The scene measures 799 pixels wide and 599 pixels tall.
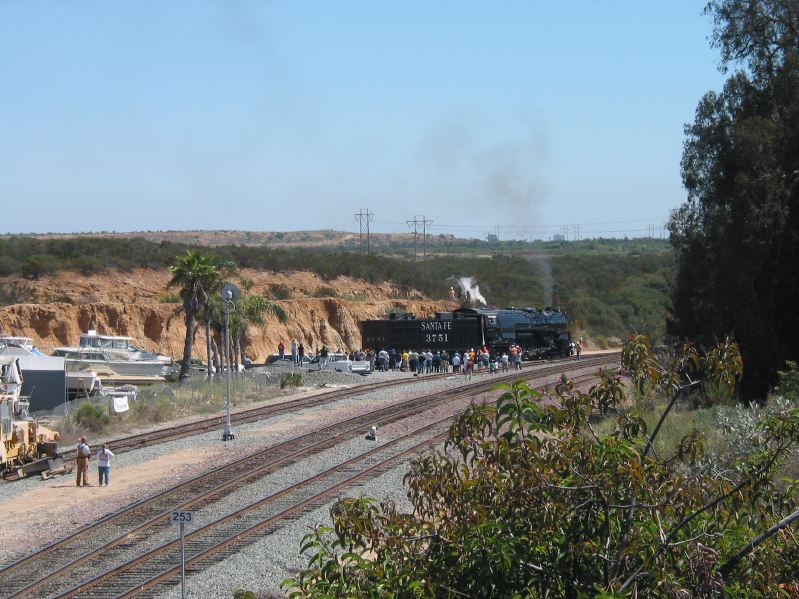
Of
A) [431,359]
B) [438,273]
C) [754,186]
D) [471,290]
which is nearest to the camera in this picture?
[754,186]

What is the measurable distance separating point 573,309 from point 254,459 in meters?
63.6

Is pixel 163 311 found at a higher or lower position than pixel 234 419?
higher

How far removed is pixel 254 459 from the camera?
79.9 feet

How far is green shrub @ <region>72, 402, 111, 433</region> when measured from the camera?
3053cm

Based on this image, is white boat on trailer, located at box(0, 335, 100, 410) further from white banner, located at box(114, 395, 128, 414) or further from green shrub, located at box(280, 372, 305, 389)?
green shrub, located at box(280, 372, 305, 389)

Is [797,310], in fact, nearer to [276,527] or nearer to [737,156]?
[737,156]

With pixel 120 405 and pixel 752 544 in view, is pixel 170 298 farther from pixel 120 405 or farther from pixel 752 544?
pixel 752 544

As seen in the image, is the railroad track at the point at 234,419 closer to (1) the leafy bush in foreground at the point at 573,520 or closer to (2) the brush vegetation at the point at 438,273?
(2) the brush vegetation at the point at 438,273

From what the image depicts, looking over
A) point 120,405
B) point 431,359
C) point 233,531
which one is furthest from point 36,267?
point 233,531

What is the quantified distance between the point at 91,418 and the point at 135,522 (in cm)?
1395

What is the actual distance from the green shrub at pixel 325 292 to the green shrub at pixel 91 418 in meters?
48.9

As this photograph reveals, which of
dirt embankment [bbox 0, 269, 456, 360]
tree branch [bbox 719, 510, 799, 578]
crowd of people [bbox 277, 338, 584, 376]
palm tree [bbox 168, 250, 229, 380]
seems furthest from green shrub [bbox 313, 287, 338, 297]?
tree branch [bbox 719, 510, 799, 578]

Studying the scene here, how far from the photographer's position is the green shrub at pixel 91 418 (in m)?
30.5

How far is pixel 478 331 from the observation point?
55.3 m
